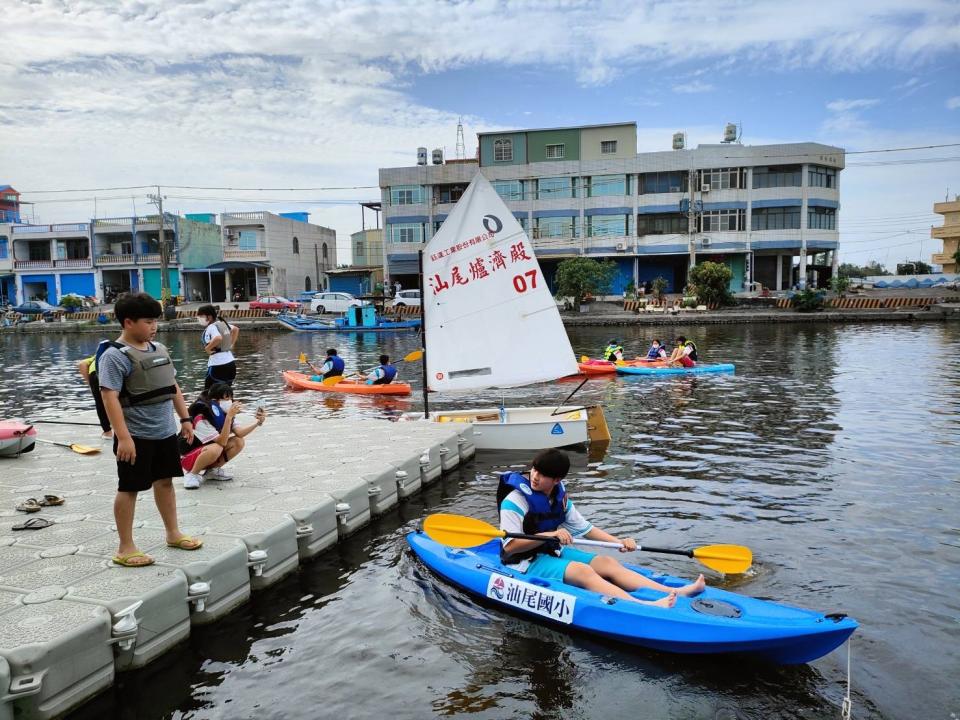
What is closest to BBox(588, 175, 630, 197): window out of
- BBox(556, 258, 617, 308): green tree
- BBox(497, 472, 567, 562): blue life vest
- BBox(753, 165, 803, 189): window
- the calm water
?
BBox(556, 258, 617, 308): green tree

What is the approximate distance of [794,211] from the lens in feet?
186

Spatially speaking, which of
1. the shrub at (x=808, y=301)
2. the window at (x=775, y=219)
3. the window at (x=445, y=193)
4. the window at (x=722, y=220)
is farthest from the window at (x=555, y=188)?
the shrub at (x=808, y=301)

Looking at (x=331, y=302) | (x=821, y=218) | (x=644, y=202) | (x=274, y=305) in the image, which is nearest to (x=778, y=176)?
(x=821, y=218)

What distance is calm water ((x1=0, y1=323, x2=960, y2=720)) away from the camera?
6207 mm

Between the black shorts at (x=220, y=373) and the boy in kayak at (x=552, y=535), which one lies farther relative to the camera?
the black shorts at (x=220, y=373)

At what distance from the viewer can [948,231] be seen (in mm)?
75500

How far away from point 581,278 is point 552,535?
47.7 m

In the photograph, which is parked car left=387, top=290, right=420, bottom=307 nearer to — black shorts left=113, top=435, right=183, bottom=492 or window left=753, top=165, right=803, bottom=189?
window left=753, top=165, right=803, bottom=189

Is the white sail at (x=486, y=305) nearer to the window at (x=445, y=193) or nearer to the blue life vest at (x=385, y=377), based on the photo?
the blue life vest at (x=385, y=377)

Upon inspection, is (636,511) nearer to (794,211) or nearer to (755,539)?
(755,539)

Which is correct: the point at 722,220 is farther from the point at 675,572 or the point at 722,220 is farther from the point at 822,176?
the point at 675,572

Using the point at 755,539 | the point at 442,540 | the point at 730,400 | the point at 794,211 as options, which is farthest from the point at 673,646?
the point at 794,211

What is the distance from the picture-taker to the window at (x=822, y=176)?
5625cm

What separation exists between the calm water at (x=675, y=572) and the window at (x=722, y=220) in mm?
41659
